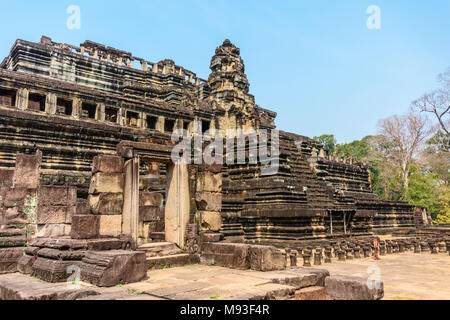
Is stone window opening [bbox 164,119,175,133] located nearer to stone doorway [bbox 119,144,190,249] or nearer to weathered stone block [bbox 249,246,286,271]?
stone doorway [bbox 119,144,190,249]

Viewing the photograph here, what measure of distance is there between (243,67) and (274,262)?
838 inches

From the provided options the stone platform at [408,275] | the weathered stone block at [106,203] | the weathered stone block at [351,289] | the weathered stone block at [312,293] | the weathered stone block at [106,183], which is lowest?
the stone platform at [408,275]

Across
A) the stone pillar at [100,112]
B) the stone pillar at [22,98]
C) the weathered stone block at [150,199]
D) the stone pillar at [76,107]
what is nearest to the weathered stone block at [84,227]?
the weathered stone block at [150,199]

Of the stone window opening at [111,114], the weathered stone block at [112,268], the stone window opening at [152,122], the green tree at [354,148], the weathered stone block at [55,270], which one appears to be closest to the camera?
the weathered stone block at [112,268]

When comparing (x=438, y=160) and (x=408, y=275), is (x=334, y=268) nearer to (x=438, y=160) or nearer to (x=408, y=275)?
(x=408, y=275)

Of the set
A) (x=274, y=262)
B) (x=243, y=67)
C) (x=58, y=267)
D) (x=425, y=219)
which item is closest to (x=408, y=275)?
(x=274, y=262)

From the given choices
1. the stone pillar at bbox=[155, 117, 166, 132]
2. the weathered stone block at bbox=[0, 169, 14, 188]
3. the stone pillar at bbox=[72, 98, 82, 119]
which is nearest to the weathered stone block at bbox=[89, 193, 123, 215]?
the weathered stone block at bbox=[0, 169, 14, 188]

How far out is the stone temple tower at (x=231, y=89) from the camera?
2527cm

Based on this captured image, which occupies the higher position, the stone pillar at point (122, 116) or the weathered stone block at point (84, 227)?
the stone pillar at point (122, 116)

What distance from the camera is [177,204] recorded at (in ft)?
33.0

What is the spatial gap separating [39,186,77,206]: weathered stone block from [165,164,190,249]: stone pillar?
2932 millimetres

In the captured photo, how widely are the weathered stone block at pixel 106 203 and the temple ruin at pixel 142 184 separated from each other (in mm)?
25

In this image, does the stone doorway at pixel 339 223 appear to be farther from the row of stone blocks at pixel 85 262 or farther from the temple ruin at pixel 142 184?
the row of stone blocks at pixel 85 262

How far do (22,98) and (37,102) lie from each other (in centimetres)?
341
